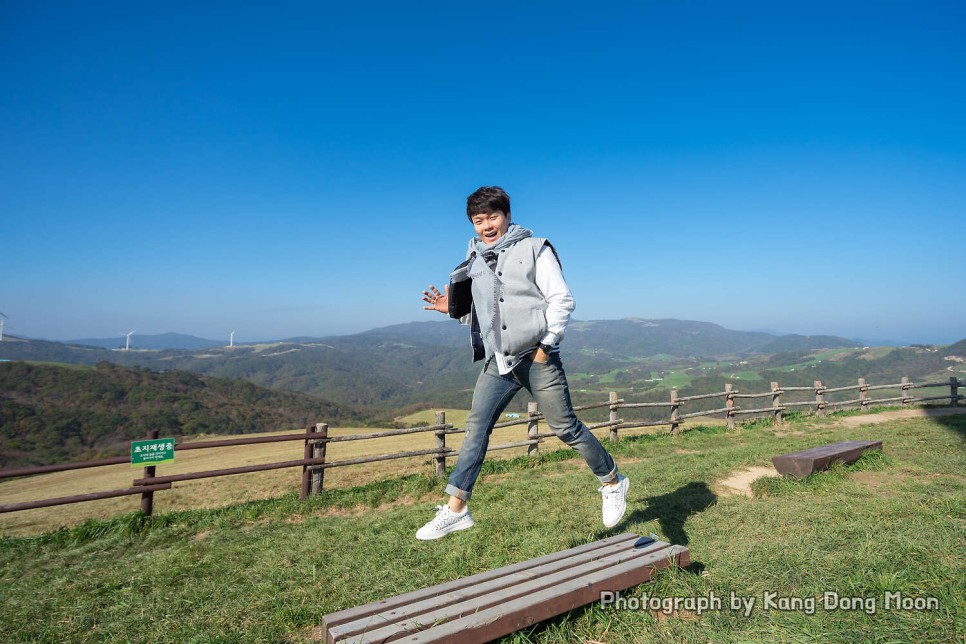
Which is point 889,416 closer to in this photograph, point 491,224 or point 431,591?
point 491,224

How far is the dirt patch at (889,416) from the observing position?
13273mm

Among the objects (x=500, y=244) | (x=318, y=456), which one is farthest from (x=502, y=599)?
(x=318, y=456)

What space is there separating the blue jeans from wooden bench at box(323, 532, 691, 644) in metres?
0.58

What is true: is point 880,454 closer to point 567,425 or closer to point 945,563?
point 945,563

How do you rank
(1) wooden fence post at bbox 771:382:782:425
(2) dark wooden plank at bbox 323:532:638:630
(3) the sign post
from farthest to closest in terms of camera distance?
1. (1) wooden fence post at bbox 771:382:782:425
2. (3) the sign post
3. (2) dark wooden plank at bbox 323:532:638:630

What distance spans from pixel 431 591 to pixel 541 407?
1202 mm

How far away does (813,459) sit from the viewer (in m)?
5.58

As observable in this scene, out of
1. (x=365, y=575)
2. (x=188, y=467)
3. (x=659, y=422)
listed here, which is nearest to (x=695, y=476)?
(x=365, y=575)

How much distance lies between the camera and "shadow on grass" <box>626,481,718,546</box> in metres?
4.16

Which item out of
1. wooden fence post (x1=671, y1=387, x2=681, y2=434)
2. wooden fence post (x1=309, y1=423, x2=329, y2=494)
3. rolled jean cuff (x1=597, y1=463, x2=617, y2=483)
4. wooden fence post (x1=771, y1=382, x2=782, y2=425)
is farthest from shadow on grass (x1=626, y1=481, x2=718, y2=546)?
wooden fence post (x1=771, y1=382, x2=782, y2=425)

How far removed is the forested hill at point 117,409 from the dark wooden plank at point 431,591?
316 ft

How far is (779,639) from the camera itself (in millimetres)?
2088

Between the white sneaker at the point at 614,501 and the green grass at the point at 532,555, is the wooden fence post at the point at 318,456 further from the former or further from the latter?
the white sneaker at the point at 614,501

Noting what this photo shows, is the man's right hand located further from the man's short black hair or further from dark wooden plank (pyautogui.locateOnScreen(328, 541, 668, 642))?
dark wooden plank (pyautogui.locateOnScreen(328, 541, 668, 642))
